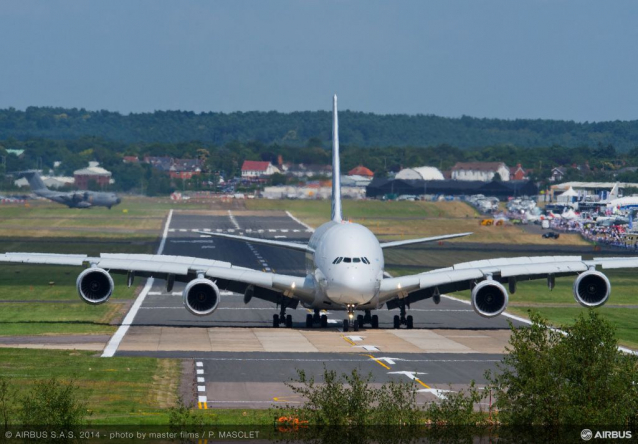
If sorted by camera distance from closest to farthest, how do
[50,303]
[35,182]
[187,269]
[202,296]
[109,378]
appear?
[109,378], [202,296], [187,269], [50,303], [35,182]

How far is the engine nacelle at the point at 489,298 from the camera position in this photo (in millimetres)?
48469

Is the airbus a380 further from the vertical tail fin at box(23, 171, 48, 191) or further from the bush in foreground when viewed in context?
the vertical tail fin at box(23, 171, 48, 191)

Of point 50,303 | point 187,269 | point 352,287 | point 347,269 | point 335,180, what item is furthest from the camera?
point 50,303

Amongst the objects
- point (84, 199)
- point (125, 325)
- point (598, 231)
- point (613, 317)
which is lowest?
point (598, 231)

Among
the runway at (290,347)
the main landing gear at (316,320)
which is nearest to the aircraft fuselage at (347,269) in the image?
the runway at (290,347)

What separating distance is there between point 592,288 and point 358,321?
1068 cm

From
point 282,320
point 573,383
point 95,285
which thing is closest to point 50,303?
point 95,285

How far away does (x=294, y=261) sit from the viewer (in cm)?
9825

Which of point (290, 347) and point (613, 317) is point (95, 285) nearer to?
point (290, 347)

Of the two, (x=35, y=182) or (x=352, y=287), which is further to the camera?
(x=35, y=182)

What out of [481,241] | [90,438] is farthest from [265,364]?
[481,241]

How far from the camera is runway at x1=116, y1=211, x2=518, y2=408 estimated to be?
117 ft

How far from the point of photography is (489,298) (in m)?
48.8

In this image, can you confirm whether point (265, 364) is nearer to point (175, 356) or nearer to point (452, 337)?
point (175, 356)
